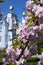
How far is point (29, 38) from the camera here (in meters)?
1.30

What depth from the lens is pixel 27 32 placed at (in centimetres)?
131

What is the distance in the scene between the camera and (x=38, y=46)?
4.47 ft

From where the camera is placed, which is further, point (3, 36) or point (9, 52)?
point (3, 36)

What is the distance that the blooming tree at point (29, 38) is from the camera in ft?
4.20

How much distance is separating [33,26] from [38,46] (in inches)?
4.8

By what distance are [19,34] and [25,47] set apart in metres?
0.07

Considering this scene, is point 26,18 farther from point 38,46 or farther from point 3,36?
point 3,36

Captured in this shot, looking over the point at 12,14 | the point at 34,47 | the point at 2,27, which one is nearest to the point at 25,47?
the point at 34,47

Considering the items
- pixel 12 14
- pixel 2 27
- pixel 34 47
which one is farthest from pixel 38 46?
pixel 12 14

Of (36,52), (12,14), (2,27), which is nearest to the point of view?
(36,52)

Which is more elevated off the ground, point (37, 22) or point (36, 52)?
point (37, 22)

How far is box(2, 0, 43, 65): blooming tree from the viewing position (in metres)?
1.28

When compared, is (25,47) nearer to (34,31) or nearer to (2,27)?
(34,31)

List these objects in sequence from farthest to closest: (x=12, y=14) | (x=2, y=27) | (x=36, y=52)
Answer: (x=12, y=14) < (x=2, y=27) < (x=36, y=52)
